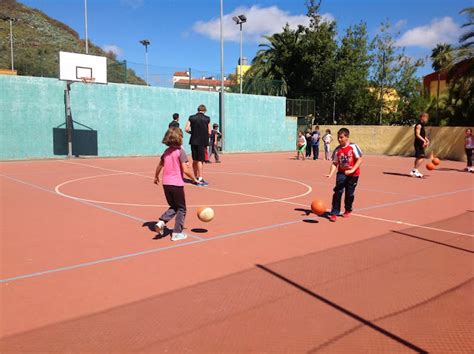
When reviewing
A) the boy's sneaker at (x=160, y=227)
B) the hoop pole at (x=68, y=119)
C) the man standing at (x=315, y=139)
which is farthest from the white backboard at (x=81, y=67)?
the boy's sneaker at (x=160, y=227)

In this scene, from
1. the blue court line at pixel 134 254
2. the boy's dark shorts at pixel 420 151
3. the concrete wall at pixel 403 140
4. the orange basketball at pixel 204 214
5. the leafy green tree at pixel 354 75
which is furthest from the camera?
the leafy green tree at pixel 354 75

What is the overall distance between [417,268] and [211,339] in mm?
2905

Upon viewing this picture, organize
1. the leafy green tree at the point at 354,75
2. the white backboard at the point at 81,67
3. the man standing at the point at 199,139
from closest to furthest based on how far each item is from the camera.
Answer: the man standing at the point at 199,139
the white backboard at the point at 81,67
the leafy green tree at the point at 354,75

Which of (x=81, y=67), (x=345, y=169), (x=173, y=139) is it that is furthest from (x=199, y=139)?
(x=81, y=67)

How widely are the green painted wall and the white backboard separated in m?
1.04

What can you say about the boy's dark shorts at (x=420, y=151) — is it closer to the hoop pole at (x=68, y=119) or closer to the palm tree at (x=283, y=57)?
the hoop pole at (x=68, y=119)

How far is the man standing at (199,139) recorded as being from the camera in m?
11.4

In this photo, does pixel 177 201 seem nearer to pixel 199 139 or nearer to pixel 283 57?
pixel 199 139

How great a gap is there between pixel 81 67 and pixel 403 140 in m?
19.5

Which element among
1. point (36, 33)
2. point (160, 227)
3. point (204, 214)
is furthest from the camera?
point (36, 33)

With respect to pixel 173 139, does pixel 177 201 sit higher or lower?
lower

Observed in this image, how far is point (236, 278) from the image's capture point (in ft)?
15.4

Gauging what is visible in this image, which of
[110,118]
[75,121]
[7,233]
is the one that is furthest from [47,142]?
[7,233]

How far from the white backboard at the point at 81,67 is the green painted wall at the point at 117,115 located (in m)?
1.04
